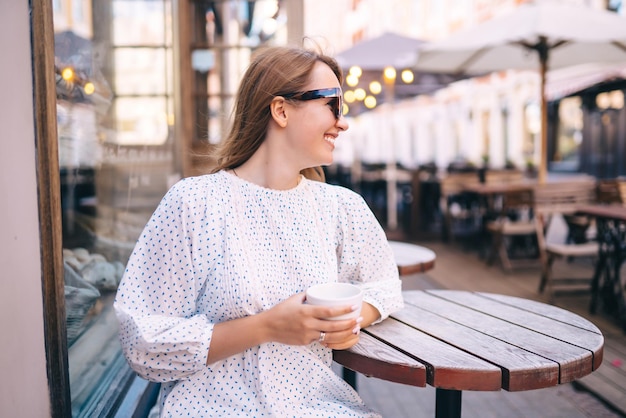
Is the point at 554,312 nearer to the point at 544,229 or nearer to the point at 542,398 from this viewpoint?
the point at 542,398

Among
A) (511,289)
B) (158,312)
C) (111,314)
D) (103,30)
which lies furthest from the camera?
(511,289)

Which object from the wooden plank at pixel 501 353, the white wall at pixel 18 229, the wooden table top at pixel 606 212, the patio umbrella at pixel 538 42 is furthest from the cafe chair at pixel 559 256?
the white wall at pixel 18 229

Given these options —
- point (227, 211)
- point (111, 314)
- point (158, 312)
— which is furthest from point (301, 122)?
point (111, 314)

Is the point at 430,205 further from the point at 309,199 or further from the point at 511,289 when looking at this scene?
the point at 309,199

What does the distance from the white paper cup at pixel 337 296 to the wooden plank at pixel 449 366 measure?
23 centimetres

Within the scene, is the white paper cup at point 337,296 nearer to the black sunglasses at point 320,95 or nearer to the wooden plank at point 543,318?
the black sunglasses at point 320,95

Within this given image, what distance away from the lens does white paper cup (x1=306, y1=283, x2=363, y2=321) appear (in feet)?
3.97

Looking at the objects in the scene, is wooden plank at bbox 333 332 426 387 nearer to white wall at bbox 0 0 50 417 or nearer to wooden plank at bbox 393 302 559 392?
wooden plank at bbox 393 302 559 392

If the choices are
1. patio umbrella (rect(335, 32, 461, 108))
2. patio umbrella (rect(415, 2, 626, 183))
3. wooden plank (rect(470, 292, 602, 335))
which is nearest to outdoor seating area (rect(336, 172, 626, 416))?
wooden plank (rect(470, 292, 602, 335))

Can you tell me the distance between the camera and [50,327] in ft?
4.51

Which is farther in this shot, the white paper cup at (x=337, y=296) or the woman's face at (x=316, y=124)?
the woman's face at (x=316, y=124)

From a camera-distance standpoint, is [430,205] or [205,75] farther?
[430,205]

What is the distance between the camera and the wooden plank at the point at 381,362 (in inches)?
51.6

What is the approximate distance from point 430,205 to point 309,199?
7.56m
